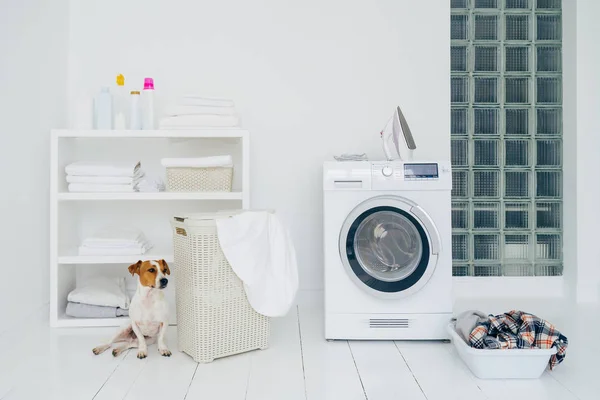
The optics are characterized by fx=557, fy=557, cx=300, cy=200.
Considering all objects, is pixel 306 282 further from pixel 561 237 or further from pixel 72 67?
pixel 72 67

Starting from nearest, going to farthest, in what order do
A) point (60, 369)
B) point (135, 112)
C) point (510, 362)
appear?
point (510, 362), point (60, 369), point (135, 112)

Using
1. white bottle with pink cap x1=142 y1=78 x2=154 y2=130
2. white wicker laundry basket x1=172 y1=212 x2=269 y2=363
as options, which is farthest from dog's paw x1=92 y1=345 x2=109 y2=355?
white bottle with pink cap x1=142 y1=78 x2=154 y2=130

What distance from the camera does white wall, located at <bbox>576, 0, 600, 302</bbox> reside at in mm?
3172

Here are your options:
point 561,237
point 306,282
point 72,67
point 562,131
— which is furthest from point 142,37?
point 561,237

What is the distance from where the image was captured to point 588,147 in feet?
10.4

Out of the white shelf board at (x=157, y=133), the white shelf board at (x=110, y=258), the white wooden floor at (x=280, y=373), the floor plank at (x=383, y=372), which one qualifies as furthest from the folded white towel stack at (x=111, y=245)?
the floor plank at (x=383, y=372)

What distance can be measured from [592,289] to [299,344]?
186cm

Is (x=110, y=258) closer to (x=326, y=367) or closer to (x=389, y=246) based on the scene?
(x=326, y=367)

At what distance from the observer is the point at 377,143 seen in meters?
3.15

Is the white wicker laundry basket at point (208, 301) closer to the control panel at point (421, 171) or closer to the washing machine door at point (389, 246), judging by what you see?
the washing machine door at point (389, 246)

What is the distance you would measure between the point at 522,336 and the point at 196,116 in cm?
175

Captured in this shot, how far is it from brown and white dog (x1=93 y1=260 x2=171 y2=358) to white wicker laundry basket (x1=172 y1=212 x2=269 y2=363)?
0.24ft

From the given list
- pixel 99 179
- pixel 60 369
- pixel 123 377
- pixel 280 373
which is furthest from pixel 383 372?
pixel 99 179

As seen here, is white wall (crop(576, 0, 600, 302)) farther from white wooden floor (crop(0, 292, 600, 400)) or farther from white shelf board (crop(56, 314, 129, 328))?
white shelf board (crop(56, 314, 129, 328))
